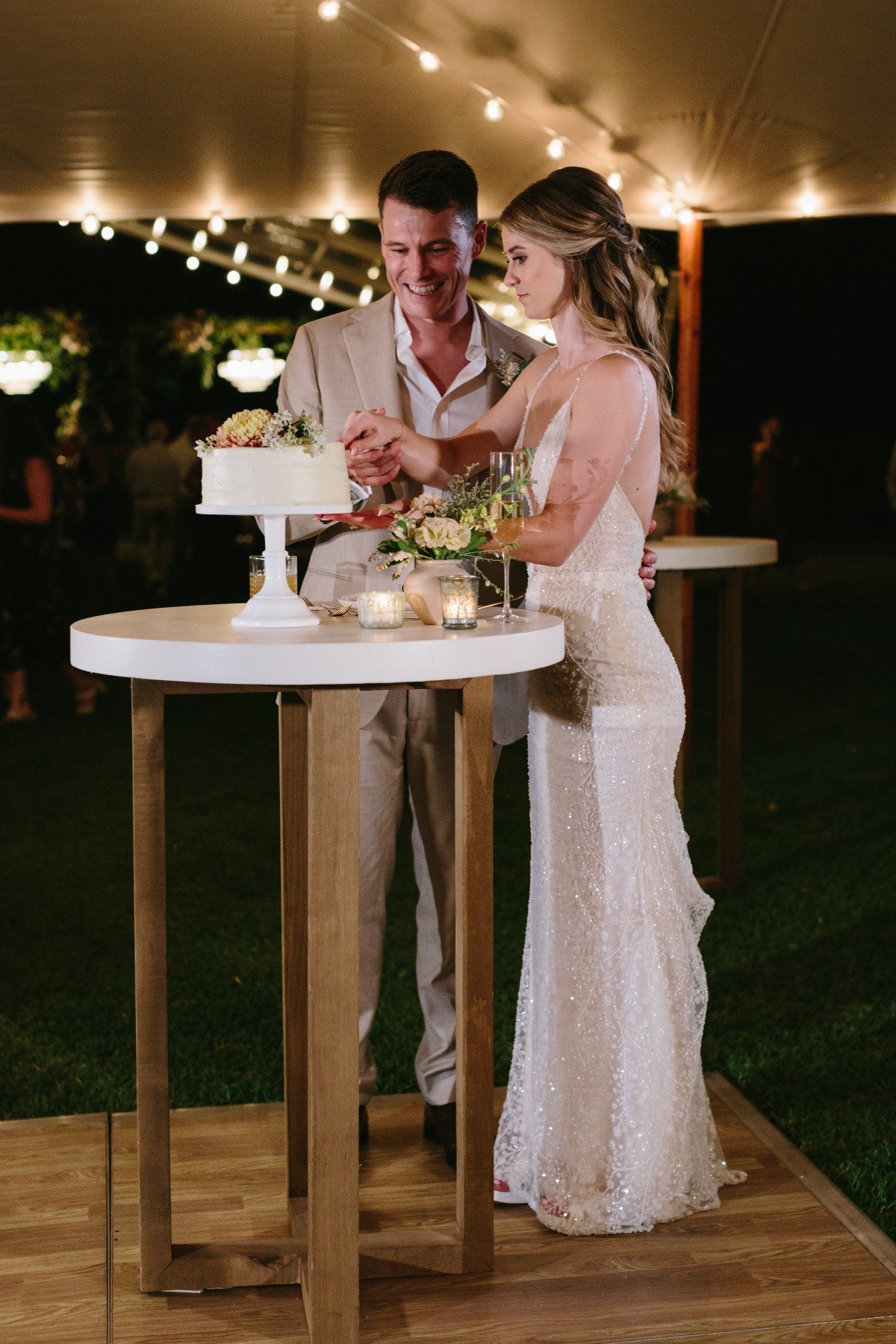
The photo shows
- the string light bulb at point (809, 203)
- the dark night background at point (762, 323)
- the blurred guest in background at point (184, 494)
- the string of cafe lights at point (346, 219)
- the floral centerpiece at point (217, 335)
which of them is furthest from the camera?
the dark night background at point (762, 323)

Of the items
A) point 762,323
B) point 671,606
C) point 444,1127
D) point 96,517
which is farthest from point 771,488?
point 762,323

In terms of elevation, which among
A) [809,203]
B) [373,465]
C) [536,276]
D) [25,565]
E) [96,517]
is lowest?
[25,565]

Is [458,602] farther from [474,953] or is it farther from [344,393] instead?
[344,393]

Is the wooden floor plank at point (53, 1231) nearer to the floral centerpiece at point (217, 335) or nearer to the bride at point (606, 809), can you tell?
the bride at point (606, 809)

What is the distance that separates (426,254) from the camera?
9.82 ft

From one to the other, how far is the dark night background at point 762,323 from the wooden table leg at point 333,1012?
80.5 feet

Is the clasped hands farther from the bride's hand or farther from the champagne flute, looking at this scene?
the champagne flute

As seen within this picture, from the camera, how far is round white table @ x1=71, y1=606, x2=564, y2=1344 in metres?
2.15

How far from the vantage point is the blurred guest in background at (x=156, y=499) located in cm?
1374

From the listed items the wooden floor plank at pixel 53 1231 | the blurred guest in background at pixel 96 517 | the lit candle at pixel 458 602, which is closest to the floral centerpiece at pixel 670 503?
the lit candle at pixel 458 602

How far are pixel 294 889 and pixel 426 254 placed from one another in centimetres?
132

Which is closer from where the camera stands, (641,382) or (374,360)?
(641,382)

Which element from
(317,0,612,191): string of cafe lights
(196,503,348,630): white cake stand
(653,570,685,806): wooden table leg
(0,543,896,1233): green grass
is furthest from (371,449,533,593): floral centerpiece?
(317,0,612,191): string of cafe lights

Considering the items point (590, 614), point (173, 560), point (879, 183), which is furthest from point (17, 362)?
point (590, 614)
